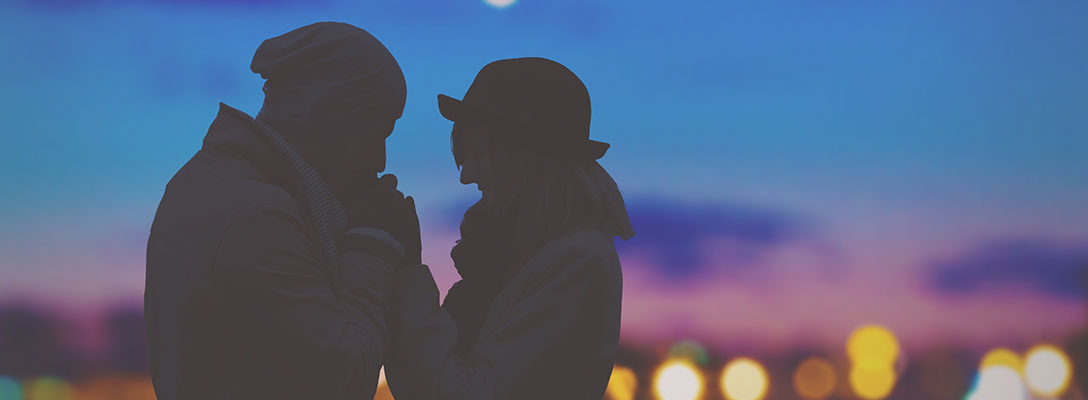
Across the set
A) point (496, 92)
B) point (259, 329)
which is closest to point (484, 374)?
point (259, 329)

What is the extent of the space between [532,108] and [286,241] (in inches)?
39.3

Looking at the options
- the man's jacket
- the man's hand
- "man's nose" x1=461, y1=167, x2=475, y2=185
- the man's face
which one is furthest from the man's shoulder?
"man's nose" x1=461, y1=167, x2=475, y2=185

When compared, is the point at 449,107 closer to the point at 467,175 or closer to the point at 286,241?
the point at 467,175

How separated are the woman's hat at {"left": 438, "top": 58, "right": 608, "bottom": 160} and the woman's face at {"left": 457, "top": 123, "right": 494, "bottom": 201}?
0.05m

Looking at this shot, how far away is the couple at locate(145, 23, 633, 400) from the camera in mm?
2158

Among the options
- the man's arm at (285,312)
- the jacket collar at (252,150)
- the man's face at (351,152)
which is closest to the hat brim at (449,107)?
the man's face at (351,152)

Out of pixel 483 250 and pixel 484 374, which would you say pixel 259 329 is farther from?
pixel 483 250

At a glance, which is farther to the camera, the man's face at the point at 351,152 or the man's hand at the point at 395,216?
the man's hand at the point at 395,216

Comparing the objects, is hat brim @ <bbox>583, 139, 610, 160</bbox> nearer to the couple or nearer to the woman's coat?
the couple

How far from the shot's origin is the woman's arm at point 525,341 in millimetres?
2531

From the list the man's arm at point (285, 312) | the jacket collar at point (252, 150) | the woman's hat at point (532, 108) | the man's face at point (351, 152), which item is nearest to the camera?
the man's arm at point (285, 312)

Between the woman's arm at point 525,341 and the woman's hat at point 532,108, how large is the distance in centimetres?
39

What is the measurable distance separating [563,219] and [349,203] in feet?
2.36

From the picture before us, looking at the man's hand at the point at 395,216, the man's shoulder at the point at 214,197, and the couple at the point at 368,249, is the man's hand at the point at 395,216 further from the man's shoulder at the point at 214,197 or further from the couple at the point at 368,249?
the man's shoulder at the point at 214,197
